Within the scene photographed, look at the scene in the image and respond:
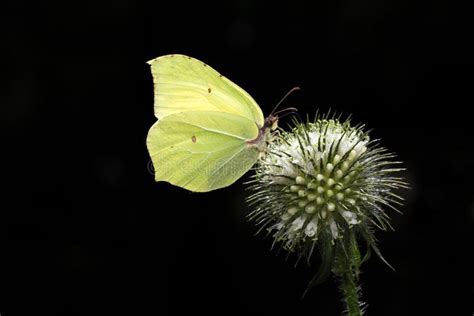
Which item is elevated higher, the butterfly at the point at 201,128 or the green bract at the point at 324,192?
the butterfly at the point at 201,128

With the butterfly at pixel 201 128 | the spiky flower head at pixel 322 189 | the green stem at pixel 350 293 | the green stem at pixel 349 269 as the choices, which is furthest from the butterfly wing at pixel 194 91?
the green stem at pixel 350 293

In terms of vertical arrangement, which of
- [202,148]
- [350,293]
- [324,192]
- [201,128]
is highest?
[201,128]

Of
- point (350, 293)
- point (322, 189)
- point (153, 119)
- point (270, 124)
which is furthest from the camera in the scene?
point (153, 119)

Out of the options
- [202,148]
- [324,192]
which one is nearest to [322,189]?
[324,192]

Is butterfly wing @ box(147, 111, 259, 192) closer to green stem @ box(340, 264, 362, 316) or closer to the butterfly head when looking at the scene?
the butterfly head

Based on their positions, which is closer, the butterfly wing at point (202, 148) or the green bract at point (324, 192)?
the green bract at point (324, 192)

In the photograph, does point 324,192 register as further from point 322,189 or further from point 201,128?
point 201,128

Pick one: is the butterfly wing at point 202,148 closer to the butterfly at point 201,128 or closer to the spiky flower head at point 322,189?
the butterfly at point 201,128
